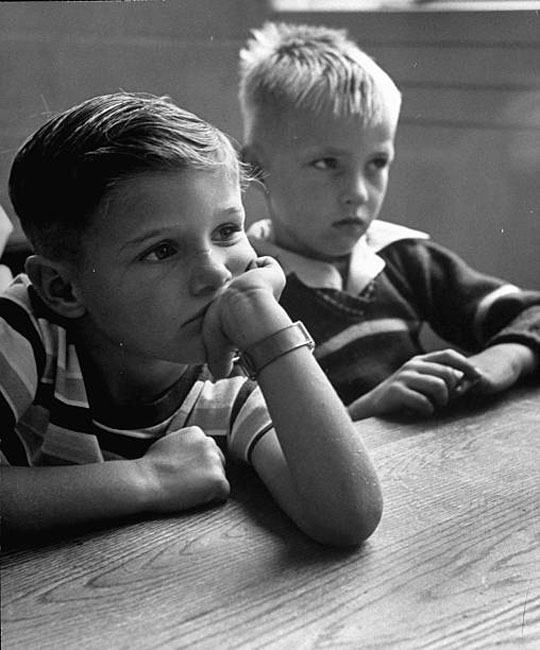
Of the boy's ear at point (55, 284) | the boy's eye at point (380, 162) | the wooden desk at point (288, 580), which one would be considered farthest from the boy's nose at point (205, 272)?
the boy's eye at point (380, 162)

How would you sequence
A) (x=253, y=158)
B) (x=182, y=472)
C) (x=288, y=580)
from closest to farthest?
(x=288, y=580) → (x=182, y=472) → (x=253, y=158)

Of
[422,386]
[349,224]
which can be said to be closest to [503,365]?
[422,386]

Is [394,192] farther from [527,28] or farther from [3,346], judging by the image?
[3,346]

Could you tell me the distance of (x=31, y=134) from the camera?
876mm

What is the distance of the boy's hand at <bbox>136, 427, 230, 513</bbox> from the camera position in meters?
0.89

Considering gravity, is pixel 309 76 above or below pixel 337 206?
above

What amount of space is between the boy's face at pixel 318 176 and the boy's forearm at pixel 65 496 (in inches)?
18.5

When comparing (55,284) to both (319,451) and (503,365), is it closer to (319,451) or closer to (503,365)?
(319,451)

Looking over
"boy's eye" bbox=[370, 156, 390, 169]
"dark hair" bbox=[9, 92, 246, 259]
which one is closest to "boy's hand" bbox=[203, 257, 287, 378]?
"dark hair" bbox=[9, 92, 246, 259]

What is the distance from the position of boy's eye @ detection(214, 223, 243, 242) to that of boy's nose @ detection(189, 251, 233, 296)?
0.02m

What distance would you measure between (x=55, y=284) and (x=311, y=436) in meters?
0.28

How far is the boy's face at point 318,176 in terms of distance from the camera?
3.99ft

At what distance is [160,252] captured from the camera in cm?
87

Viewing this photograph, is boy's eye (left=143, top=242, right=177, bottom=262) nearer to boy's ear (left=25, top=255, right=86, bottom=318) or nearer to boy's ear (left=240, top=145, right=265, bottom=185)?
boy's ear (left=25, top=255, right=86, bottom=318)
